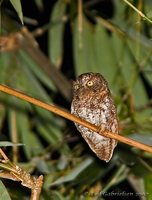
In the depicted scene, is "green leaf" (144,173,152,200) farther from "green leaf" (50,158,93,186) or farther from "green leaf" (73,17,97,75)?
"green leaf" (73,17,97,75)

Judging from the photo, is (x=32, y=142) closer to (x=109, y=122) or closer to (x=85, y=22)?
(x=85, y=22)

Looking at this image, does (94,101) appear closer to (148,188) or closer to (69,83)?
(148,188)

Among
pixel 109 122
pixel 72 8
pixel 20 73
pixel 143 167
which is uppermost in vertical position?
pixel 72 8

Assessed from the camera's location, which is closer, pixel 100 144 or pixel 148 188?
pixel 148 188

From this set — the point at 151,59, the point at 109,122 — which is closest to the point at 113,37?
the point at 151,59

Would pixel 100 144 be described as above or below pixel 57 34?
below

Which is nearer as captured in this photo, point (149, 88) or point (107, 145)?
point (107, 145)

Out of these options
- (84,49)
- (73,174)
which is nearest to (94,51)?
(84,49)

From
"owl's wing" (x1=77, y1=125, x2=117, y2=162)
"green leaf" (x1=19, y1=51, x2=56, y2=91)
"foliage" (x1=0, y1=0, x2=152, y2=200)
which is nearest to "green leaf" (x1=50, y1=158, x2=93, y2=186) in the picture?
"foliage" (x1=0, y1=0, x2=152, y2=200)
